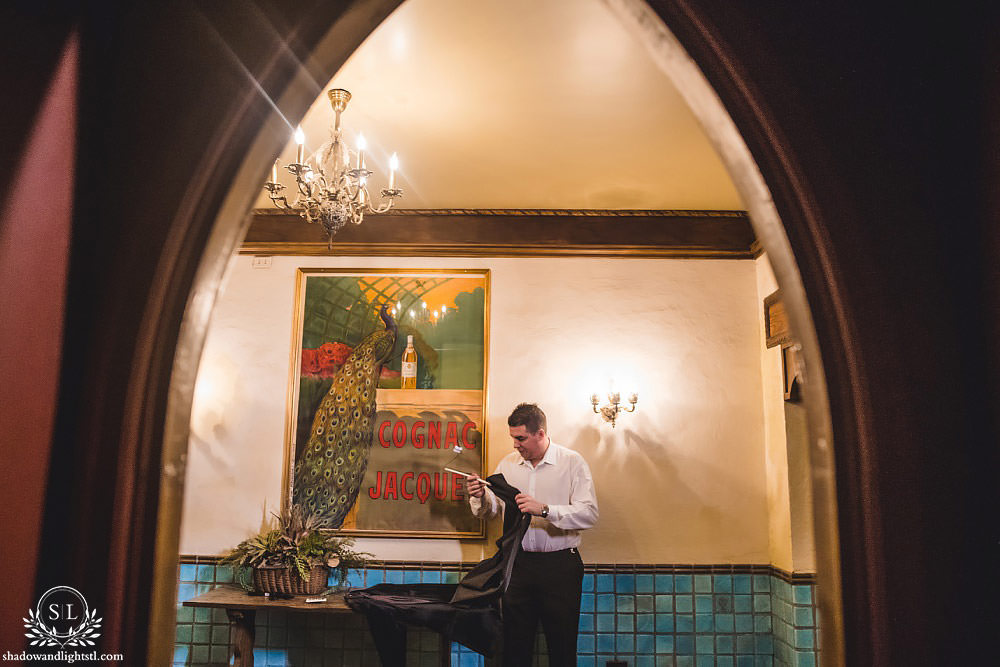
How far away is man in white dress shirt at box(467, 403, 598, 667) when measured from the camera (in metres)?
3.93

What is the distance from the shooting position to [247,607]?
398 centimetres

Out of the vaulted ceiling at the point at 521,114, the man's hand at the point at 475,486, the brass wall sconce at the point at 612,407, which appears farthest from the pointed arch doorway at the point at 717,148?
the brass wall sconce at the point at 612,407

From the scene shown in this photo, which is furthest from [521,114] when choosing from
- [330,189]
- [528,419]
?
[528,419]

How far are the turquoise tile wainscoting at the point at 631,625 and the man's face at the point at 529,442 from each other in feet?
3.12

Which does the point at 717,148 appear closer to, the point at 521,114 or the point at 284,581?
the point at 521,114

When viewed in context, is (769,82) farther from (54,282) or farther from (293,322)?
(293,322)

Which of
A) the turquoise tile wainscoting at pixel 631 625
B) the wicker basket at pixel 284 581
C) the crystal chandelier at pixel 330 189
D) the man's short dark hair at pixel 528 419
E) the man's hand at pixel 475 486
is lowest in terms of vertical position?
the turquoise tile wainscoting at pixel 631 625

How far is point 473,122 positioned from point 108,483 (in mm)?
3098

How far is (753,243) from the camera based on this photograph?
4.91 metres

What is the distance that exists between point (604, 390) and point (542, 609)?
1559 millimetres

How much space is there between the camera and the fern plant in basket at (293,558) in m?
4.13

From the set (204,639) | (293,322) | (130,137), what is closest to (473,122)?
(293,322)

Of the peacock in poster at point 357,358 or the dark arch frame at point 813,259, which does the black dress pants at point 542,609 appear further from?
the dark arch frame at point 813,259

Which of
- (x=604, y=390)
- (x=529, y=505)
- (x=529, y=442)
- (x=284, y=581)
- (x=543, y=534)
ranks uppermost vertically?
(x=604, y=390)
